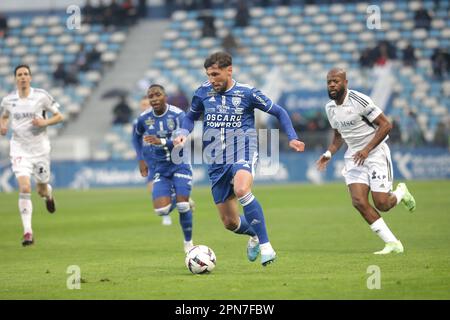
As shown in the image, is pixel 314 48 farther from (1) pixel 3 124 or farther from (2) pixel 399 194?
(2) pixel 399 194

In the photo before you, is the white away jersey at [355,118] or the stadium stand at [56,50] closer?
the white away jersey at [355,118]

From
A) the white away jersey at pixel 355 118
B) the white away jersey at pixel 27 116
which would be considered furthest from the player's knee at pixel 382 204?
the white away jersey at pixel 27 116

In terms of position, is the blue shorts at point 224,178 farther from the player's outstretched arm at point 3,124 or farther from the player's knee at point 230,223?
the player's outstretched arm at point 3,124

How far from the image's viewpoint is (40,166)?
17.3 m

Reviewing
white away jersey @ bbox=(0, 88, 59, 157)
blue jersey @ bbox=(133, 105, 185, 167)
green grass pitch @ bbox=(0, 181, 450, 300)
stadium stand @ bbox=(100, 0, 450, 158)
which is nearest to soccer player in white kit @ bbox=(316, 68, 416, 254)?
green grass pitch @ bbox=(0, 181, 450, 300)

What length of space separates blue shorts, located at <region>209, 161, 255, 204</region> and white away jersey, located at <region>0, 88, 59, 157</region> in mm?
5771

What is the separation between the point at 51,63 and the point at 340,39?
14.9 meters

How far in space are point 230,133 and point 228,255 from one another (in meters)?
2.52

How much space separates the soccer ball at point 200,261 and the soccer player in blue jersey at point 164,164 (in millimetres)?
2823

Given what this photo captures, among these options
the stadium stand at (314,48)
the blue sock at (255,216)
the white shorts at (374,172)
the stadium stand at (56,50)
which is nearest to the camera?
the blue sock at (255,216)

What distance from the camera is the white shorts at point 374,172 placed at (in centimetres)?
1369

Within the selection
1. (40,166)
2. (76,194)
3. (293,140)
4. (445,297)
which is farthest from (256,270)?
(76,194)

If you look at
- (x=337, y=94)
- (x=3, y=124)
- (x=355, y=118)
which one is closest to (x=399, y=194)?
(x=355, y=118)

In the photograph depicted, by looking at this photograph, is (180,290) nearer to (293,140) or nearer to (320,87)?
(293,140)
